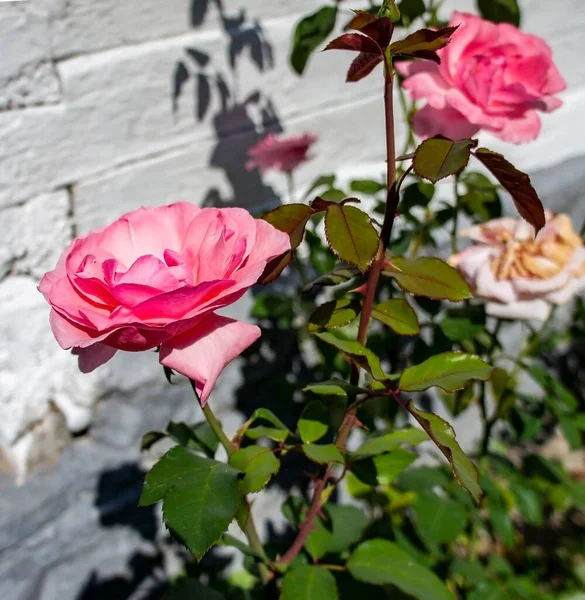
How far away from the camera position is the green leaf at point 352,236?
0.58 meters

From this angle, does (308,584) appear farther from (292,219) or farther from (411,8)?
(411,8)

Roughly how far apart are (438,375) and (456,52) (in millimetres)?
464

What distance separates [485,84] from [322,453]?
0.52 meters

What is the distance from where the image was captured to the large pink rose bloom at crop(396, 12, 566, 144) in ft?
2.62

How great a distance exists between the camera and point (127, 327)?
512mm

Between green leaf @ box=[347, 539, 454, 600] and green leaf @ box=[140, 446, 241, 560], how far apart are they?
0.80ft

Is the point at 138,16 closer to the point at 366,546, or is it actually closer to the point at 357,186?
the point at 357,186

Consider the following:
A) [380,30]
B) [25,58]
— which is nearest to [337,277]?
[380,30]

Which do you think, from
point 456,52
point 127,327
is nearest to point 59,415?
point 127,327

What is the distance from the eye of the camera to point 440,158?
1.85 ft

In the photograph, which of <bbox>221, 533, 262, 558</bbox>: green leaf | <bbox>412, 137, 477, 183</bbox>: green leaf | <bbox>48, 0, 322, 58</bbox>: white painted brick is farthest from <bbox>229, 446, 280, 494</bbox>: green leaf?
<bbox>48, 0, 322, 58</bbox>: white painted brick

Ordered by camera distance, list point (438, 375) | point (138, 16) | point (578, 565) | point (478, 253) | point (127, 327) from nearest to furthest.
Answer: point (127, 327)
point (438, 375)
point (478, 253)
point (138, 16)
point (578, 565)

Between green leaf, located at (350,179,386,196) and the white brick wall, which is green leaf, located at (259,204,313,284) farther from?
the white brick wall

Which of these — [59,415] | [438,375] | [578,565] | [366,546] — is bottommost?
[578,565]
